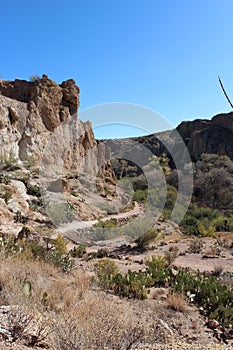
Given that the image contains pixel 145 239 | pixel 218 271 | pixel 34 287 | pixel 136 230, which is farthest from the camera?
pixel 136 230

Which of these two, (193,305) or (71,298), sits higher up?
(71,298)

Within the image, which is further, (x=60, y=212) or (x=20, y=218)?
(x=60, y=212)

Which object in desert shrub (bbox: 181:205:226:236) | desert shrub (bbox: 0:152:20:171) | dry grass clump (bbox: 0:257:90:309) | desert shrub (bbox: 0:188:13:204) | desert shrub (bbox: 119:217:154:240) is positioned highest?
desert shrub (bbox: 0:152:20:171)

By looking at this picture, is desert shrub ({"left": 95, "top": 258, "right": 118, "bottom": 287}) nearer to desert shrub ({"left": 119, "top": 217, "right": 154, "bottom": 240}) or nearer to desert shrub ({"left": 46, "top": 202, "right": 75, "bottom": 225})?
desert shrub ({"left": 119, "top": 217, "right": 154, "bottom": 240})

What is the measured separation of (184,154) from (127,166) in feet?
35.4

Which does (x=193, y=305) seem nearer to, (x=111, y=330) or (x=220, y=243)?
(x=111, y=330)

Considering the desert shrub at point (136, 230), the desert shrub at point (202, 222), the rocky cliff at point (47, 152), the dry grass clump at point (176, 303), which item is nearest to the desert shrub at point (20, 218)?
the rocky cliff at point (47, 152)

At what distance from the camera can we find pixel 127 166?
2172 inches

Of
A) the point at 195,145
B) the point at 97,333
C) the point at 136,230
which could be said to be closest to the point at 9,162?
the point at 136,230

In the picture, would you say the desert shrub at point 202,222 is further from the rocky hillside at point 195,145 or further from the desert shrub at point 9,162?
the rocky hillside at point 195,145

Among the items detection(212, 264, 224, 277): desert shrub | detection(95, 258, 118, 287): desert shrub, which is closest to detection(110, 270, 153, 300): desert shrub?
detection(95, 258, 118, 287): desert shrub


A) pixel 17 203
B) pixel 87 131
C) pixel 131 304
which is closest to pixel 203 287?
pixel 131 304

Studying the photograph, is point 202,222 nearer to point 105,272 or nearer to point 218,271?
point 218,271

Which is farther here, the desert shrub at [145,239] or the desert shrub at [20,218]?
the desert shrub at [145,239]
